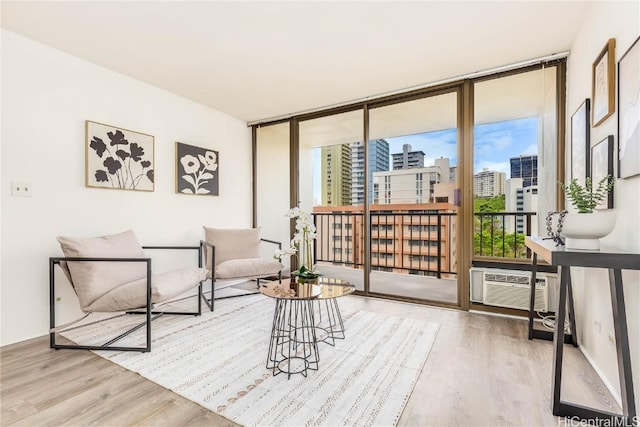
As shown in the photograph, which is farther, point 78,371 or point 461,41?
point 461,41

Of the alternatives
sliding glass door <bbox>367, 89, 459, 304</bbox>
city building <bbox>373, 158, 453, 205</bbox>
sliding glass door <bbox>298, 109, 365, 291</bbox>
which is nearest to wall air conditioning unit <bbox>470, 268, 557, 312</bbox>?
sliding glass door <bbox>367, 89, 459, 304</bbox>

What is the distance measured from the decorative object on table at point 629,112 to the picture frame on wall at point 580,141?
1.86ft

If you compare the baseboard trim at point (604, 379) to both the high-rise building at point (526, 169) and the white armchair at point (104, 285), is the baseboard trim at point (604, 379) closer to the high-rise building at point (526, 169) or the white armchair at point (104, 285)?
the high-rise building at point (526, 169)

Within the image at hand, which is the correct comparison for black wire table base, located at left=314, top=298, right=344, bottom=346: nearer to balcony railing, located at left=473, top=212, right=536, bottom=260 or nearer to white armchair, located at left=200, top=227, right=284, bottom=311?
white armchair, located at left=200, top=227, right=284, bottom=311

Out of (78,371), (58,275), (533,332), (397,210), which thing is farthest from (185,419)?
(397,210)

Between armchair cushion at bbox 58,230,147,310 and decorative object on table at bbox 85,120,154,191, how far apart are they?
691 millimetres

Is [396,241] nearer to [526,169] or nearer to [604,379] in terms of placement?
[526,169]

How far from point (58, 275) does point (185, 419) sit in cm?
197

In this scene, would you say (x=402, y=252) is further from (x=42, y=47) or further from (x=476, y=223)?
(x=42, y=47)

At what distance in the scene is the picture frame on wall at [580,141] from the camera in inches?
82.7

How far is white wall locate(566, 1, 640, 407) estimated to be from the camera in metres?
1.44

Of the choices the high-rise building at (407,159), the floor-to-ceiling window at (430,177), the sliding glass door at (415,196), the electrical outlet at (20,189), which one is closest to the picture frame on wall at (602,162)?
the floor-to-ceiling window at (430,177)

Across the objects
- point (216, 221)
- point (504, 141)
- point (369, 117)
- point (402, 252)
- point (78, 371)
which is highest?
point (369, 117)

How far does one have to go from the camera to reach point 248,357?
2.09 metres
